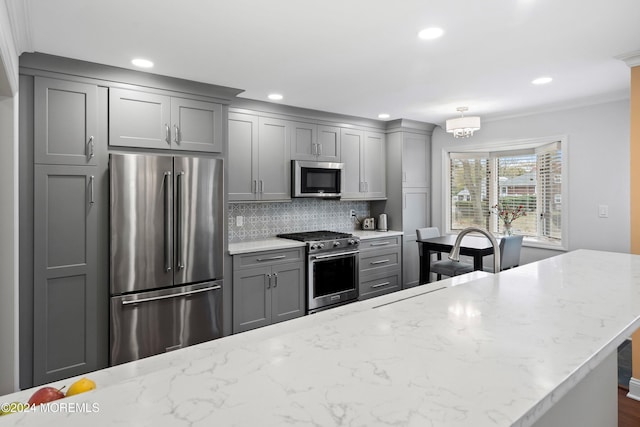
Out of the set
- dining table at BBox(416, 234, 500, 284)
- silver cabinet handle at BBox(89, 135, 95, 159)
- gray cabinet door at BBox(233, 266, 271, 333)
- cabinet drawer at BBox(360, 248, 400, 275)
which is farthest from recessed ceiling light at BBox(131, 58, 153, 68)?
dining table at BBox(416, 234, 500, 284)

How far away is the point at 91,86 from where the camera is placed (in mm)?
2797

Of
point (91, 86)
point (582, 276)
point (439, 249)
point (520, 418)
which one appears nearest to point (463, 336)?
point (520, 418)

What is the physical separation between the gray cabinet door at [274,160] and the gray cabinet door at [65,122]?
1.60m

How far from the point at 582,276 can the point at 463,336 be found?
41.6 inches

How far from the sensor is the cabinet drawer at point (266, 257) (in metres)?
3.56

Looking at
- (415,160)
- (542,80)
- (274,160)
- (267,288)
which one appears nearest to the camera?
(542,80)

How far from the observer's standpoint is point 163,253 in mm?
3025

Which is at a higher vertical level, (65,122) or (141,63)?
(141,63)

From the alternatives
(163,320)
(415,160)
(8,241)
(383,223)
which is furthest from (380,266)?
(8,241)

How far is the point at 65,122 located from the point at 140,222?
88 centimetres

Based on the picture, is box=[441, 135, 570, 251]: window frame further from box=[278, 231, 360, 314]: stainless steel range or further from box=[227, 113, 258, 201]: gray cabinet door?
box=[227, 113, 258, 201]: gray cabinet door

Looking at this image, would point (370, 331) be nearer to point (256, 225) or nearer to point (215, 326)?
point (215, 326)

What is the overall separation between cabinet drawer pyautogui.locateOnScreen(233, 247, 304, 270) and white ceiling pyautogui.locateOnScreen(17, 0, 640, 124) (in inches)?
62.3

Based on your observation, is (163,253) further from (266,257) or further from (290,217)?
(290,217)
